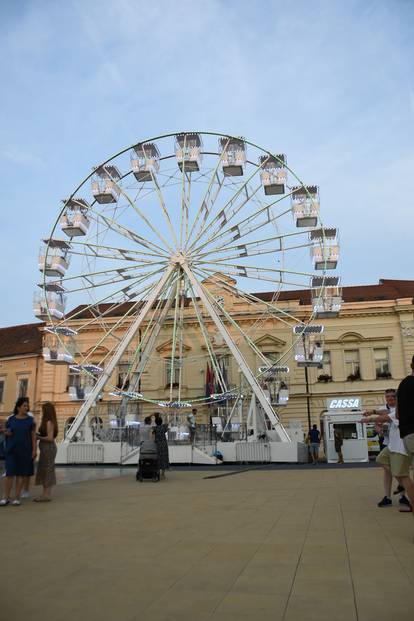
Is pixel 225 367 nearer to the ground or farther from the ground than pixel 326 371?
farther from the ground

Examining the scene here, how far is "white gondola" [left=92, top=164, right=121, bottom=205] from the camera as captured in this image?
2855cm

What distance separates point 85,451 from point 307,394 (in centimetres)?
1882

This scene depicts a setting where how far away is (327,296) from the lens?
26891 millimetres

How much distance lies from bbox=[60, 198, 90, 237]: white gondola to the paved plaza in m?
21.2

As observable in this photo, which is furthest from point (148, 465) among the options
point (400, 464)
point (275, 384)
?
point (275, 384)

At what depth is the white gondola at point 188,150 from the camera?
92.4ft

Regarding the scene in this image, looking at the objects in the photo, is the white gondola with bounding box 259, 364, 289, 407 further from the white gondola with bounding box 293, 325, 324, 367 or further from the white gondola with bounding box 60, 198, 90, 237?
the white gondola with bounding box 60, 198, 90, 237

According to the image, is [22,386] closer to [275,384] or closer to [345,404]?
[275,384]

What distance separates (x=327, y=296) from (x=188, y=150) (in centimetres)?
996

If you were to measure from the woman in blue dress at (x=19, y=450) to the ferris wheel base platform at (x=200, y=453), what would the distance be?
18.1m

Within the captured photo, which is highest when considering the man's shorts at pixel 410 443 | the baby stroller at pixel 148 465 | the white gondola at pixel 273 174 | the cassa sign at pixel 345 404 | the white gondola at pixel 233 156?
the white gondola at pixel 233 156

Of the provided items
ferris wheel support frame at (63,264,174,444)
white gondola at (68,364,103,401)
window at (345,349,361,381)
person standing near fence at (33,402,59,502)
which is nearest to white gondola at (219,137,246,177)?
ferris wheel support frame at (63,264,174,444)

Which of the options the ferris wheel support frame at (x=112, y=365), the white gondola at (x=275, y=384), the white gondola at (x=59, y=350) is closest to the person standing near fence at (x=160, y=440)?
the ferris wheel support frame at (x=112, y=365)

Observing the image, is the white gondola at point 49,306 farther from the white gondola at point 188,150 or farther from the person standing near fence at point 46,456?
the person standing near fence at point 46,456
